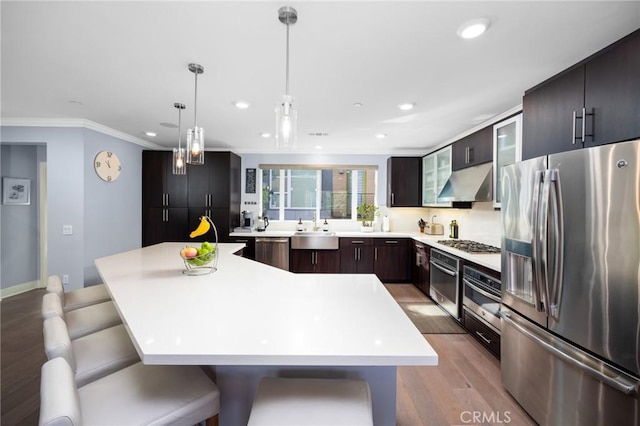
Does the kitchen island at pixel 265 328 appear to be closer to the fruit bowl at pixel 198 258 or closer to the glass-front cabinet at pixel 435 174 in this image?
the fruit bowl at pixel 198 258

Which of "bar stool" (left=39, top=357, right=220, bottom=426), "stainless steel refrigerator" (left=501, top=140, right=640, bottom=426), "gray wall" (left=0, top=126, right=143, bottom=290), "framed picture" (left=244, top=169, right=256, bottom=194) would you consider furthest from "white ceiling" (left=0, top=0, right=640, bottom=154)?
Answer: "framed picture" (left=244, top=169, right=256, bottom=194)

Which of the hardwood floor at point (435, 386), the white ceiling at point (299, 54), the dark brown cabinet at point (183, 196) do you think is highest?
the white ceiling at point (299, 54)

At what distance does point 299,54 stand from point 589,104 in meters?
1.83

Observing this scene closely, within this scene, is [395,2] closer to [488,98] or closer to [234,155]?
[488,98]

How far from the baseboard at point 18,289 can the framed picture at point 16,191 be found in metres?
1.23

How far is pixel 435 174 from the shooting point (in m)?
4.59

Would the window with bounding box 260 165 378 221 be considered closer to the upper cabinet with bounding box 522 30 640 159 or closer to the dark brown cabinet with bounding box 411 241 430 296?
the dark brown cabinet with bounding box 411 241 430 296

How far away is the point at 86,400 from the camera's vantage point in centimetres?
105

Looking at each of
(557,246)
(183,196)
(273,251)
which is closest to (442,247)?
(557,246)

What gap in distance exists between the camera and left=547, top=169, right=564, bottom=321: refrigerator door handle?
158 cm

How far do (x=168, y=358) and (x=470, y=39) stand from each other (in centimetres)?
231

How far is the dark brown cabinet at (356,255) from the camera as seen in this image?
4.91 m

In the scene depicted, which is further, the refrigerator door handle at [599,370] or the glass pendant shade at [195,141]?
the glass pendant shade at [195,141]

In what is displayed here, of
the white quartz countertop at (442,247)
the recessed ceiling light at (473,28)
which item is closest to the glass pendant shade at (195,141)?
the recessed ceiling light at (473,28)
